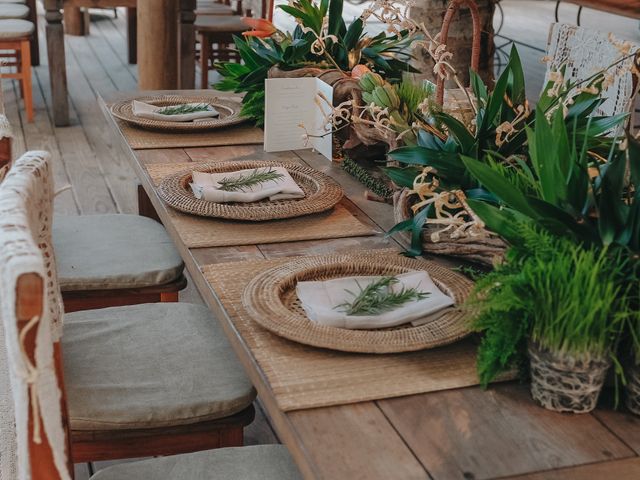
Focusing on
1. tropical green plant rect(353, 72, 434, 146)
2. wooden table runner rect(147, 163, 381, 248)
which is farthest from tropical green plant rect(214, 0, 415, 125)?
wooden table runner rect(147, 163, 381, 248)

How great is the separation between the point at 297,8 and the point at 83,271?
892 millimetres

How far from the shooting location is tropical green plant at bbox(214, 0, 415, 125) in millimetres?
2314

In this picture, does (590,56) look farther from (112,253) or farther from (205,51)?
(205,51)

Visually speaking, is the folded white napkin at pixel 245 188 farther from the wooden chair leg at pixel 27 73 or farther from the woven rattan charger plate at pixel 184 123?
the wooden chair leg at pixel 27 73

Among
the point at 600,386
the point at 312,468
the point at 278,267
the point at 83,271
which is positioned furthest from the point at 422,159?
the point at 83,271

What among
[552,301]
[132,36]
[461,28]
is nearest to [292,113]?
[552,301]

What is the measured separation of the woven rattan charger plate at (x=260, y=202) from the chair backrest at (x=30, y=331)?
18.8 inches

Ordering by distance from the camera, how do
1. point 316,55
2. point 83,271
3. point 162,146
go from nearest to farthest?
1. point 83,271
2. point 162,146
3. point 316,55

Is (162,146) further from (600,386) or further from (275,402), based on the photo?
(600,386)

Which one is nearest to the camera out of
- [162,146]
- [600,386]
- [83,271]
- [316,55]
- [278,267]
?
[600,386]

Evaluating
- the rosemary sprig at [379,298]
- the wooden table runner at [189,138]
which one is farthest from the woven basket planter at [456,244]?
the wooden table runner at [189,138]

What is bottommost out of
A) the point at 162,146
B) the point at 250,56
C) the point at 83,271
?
the point at 83,271

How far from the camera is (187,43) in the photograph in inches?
195

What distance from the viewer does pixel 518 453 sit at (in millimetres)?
1058
